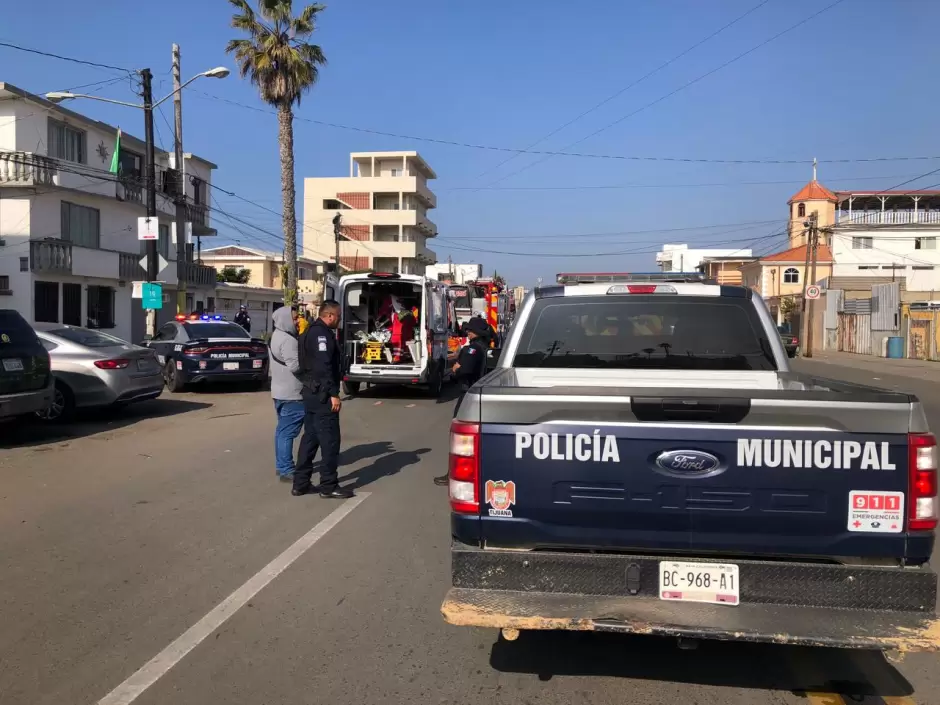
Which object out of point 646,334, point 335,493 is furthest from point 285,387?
point 646,334

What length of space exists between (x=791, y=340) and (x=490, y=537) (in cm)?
2190

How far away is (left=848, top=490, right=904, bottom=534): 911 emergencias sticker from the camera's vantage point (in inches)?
126

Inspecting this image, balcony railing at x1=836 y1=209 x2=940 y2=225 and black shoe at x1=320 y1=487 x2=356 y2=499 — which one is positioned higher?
balcony railing at x1=836 y1=209 x2=940 y2=225

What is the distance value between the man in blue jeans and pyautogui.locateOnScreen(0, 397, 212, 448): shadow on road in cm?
442

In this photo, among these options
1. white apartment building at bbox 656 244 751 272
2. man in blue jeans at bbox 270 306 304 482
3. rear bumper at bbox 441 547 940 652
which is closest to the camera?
rear bumper at bbox 441 547 940 652

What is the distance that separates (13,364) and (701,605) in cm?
938

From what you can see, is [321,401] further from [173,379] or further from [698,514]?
[173,379]

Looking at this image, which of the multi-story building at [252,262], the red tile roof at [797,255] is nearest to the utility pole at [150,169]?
the multi-story building at [252,262]

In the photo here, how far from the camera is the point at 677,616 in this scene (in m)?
3.27

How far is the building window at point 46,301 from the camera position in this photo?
1120 inches

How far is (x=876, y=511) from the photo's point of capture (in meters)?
3.22

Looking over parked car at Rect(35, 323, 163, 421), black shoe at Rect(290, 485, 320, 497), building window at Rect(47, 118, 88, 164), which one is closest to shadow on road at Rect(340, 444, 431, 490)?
black shoe at Rect(290, 485, 320, 497)

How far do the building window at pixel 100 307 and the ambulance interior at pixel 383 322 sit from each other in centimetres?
1969

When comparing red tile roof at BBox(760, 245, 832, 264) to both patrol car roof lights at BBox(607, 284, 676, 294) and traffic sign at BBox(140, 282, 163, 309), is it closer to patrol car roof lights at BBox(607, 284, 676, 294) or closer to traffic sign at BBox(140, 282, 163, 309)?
traffic sign at BBox(140, 282, 163, 309)
